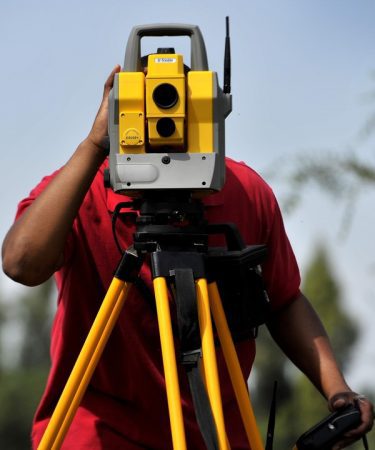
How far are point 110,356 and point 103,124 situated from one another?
777mm

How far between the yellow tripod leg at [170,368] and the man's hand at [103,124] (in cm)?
43

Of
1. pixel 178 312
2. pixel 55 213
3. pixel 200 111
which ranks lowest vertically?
pixel 178 312

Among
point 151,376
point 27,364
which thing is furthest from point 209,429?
point 27,364

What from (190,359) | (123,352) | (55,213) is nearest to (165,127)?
(55,213)

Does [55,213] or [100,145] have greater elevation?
[100,145]

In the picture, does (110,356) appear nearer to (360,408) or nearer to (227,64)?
(360,408)

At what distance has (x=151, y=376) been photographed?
3.61m

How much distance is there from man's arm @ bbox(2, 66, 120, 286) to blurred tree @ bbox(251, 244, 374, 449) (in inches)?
416

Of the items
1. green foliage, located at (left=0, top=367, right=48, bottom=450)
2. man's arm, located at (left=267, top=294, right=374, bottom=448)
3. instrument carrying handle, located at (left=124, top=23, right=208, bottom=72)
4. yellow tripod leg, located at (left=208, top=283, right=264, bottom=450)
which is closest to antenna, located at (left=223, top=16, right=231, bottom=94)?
instrument carrying handle, located at (left=124, top=23, right=208, bottom=72)

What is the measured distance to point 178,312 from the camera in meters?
3.03

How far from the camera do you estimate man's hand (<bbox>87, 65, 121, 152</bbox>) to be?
319 centimetres

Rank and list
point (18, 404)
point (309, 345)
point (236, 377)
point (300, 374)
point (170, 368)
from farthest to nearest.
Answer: point (18, 404) → point (300, 374) → point (309, 345) → point (236, 377) → point (170, 368)

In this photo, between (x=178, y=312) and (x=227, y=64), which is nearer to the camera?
(x=178, y=312)

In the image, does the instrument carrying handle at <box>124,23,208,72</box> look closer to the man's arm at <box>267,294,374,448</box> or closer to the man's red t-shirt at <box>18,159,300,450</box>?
the man's red t-shirt at <box>18,159,300,450</box>
